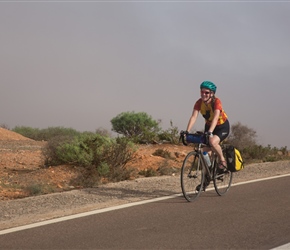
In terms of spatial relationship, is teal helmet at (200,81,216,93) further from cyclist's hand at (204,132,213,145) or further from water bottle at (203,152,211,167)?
water bottle at (203,152,211,167)

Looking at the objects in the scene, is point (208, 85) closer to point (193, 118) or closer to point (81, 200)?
point (193, 118)

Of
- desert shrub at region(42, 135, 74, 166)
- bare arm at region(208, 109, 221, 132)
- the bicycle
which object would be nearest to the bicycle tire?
the bicycle

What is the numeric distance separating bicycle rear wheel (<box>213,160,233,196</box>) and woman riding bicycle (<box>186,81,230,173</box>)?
20cm

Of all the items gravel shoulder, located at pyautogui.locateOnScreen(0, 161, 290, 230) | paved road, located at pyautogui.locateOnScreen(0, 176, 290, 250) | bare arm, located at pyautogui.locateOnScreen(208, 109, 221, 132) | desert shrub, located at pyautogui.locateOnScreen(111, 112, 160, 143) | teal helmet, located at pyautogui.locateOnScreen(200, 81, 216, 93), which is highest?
desert shrub, located at pyautogui.locateOnScreen(111, 112, 160, 143)

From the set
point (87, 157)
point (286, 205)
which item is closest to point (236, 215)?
point (286, 205)

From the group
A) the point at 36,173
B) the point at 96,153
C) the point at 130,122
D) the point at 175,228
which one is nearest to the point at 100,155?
the point at 96,153

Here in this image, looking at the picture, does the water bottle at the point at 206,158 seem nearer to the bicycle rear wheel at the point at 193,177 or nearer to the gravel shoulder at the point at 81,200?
the bicycle rear wheel at the point at 193,177

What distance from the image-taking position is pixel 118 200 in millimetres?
10242

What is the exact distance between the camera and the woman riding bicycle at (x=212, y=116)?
10.2m

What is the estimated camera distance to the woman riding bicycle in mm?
10195

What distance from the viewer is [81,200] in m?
10.3

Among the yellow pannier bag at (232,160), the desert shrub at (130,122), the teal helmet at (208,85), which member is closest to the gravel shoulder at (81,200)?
the yellow pannier bag at (232,160)

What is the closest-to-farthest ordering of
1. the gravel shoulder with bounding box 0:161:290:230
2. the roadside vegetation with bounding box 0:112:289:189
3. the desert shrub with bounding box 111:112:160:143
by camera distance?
the gravel shoulder with bounding box 0:161:290:230
the roadside vegetation with bounding box 0:112:289:189
the desert shrub with bounding box 111:112:160:143

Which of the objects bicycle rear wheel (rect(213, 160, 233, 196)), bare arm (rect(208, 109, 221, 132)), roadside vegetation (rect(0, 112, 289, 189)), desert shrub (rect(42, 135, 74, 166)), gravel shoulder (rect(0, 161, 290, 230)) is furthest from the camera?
desert shrub (rect(42, 135, 74, 166))
